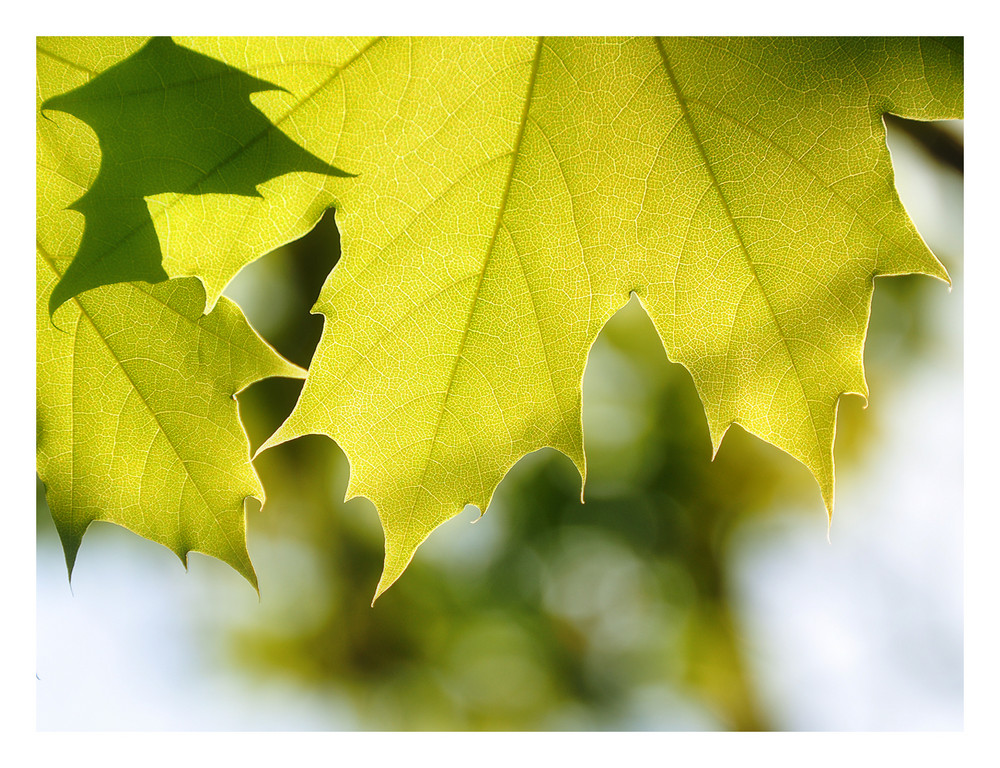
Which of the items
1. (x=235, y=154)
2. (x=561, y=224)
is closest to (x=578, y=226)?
(x=561, y=224)

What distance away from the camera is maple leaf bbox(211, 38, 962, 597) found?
2.32ft

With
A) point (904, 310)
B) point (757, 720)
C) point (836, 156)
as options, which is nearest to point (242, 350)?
point (836, 156)

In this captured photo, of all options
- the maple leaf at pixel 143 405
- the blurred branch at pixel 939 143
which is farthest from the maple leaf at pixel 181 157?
the blurred branch at pixel 939 143

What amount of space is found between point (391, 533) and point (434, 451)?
0.10 m

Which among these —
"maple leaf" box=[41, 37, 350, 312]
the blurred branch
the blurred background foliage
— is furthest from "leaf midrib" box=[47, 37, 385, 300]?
the blurred background foliage

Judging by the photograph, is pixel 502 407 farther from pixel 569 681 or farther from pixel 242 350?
pixel 569 681

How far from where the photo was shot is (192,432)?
862 mm

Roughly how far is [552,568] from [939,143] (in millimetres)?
2601

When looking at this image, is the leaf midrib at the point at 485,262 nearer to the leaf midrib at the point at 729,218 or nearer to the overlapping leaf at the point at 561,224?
the overlapping leaf at the point at 561,224

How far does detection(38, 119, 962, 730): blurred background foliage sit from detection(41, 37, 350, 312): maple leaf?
213cm

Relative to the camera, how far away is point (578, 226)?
0.74 meters

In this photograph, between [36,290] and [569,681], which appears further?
[569,681]

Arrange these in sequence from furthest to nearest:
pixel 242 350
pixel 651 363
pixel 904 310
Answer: pixel 651 363 < pixel 904 310 < pixel 242 350

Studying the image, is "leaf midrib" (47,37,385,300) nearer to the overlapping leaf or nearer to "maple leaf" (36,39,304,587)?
the overlapping leaf
